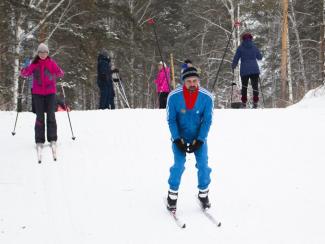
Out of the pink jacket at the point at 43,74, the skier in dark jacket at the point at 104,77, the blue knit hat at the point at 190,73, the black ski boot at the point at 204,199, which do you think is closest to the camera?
the blue knit hat at the point at 190,73

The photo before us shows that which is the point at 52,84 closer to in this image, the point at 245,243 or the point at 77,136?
the point at 77,136

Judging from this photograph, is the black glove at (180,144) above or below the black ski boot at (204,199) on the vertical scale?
above

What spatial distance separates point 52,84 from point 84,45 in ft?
40.4

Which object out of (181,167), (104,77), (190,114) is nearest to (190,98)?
(190,114)

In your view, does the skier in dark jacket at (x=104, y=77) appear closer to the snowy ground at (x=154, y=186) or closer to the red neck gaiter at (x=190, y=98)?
the snowy ground at (x=154, y=186)

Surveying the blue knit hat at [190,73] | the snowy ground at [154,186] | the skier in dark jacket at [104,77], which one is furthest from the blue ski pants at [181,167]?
the skier in dark jacket at [104,77]

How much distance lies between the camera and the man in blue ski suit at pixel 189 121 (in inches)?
232

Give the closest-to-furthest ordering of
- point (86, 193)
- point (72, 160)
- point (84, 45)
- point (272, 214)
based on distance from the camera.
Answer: point (272, 214), point (86, 193), point (72, 160), point (84, 45)

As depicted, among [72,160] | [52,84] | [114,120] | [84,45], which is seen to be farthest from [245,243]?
[84,45]

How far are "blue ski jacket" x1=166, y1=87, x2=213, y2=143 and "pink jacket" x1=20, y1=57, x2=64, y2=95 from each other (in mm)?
3608

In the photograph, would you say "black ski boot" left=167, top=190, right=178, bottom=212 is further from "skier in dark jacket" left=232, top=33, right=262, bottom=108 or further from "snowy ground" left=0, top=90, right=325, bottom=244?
"skier in dark jacket" left=232, top=33, right=262, bottom=108

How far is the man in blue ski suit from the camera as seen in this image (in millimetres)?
5883

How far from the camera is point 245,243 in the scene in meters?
5.21

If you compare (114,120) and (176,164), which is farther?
(114,120)
